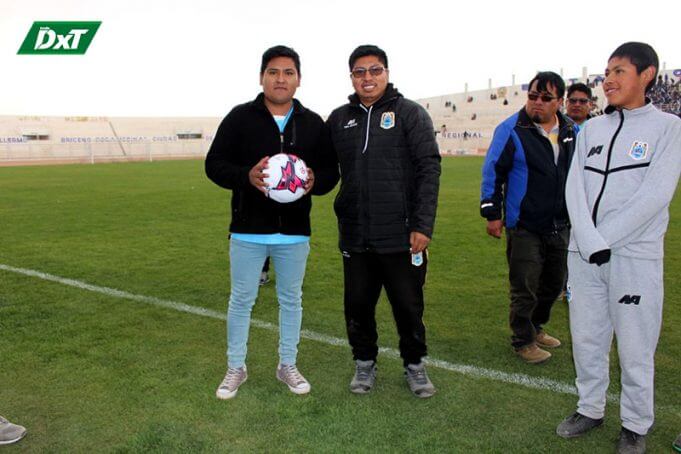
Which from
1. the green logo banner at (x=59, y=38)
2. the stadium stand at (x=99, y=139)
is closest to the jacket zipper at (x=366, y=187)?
the green logo banner at (x=59, y=38)

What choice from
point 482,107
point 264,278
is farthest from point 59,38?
point 482,107

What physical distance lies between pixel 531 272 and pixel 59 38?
106 feet

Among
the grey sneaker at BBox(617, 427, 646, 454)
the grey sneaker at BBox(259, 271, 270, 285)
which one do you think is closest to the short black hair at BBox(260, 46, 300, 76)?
the grey sneaker at BBox(617, 427, 646, 454)

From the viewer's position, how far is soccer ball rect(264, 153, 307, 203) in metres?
3.32

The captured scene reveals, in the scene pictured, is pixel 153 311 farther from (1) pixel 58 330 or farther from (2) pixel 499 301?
(2) pixel 499 301

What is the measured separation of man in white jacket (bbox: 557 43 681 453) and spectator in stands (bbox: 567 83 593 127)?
9.31 ft

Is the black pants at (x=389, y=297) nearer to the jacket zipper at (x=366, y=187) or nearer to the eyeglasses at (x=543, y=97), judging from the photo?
the jacket zipper at (x=366, y=187)

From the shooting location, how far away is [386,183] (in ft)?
11.5

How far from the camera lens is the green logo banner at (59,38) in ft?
95.7

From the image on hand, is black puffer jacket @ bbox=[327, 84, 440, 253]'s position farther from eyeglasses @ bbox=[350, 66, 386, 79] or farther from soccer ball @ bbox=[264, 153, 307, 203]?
soccer ball @ bbox=[264, 153, 307, 203]

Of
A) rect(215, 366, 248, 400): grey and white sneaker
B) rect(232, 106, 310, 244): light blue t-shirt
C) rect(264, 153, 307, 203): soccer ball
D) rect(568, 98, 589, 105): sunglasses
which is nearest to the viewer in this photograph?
rect(264, 153, 307, 203): soccer ball

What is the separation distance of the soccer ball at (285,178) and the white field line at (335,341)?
172 cm

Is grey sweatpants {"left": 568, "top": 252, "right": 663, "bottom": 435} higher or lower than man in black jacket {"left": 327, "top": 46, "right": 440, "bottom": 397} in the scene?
lower

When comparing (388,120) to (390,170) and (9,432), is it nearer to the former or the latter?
(390,170)
